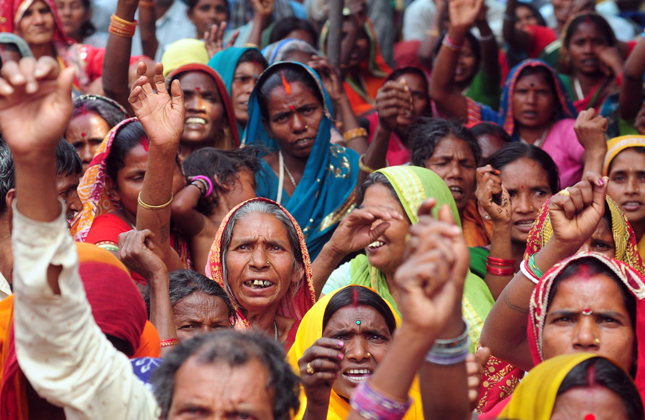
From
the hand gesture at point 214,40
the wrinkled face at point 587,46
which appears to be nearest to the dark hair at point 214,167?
the hand gesture at point 214,40

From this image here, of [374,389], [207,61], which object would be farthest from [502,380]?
[207,61]

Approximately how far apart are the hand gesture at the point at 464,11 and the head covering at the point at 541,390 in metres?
3.30

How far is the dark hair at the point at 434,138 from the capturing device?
470 centimetres

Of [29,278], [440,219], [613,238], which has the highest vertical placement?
[440,219]

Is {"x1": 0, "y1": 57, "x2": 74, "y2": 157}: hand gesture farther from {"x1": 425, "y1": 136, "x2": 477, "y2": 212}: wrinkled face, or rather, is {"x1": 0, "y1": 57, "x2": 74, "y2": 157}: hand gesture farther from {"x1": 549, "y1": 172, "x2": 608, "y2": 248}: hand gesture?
{"x1": 425, "y1": 136, "x2": 477, "y2": 212}: wrinkled face

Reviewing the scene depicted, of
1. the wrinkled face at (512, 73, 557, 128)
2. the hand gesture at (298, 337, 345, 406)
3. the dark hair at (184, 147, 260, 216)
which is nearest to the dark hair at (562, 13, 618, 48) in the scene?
the wrinkled face at (512, 73, 557, 128)

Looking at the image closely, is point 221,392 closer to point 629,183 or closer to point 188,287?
point 188,287

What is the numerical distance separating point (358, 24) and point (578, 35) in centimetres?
182

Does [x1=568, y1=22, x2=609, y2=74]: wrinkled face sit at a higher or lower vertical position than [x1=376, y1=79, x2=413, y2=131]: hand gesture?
higher

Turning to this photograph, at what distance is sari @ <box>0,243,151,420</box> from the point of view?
1978 millimetres

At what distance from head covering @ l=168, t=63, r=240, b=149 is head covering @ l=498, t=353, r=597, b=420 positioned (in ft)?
11.1

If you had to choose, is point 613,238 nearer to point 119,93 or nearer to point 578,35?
point 119,93

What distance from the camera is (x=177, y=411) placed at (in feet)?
6.13

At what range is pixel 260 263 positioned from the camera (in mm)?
3453
